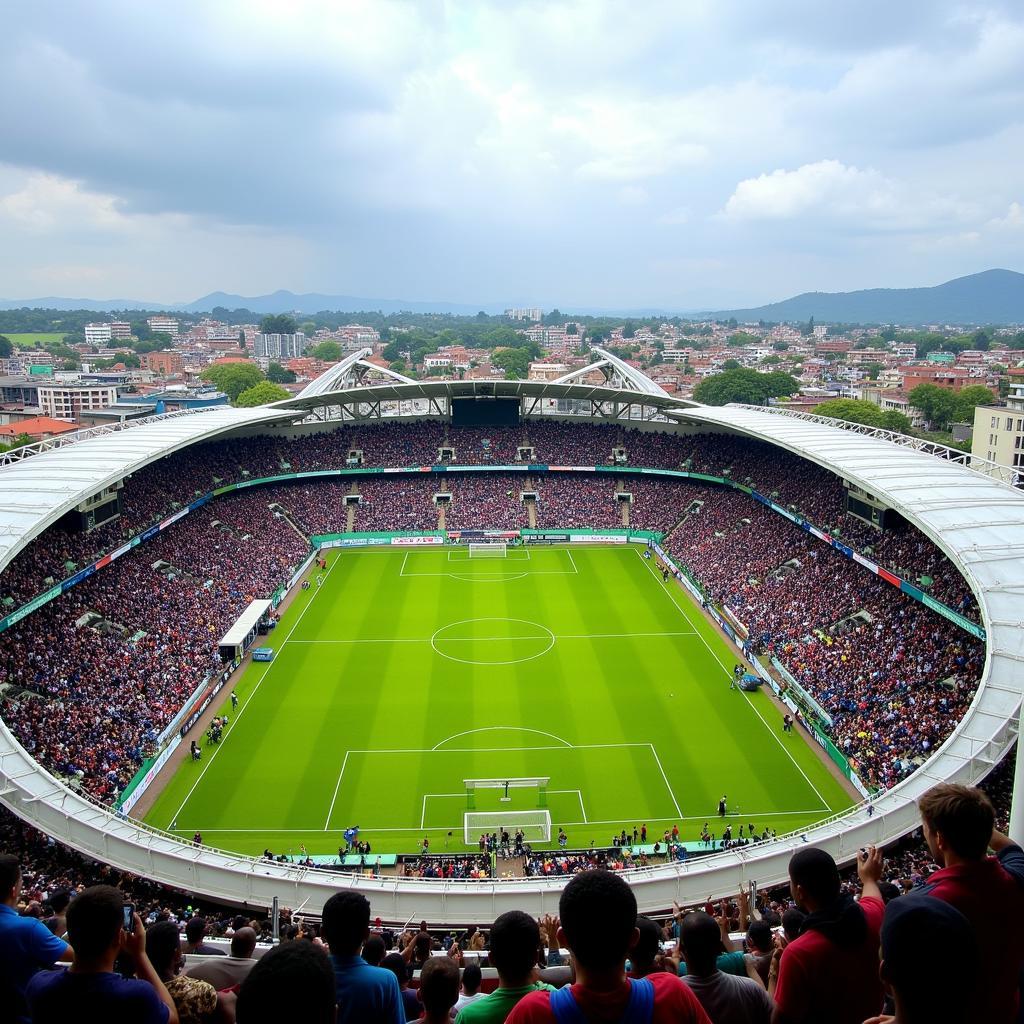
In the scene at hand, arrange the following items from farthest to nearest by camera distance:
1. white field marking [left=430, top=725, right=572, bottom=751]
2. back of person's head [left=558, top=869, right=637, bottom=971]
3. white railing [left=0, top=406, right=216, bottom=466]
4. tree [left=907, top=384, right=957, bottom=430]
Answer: tree [left=907, top=384, right=957, bottom=430] < white railing [left=0, top=406, right=216, bottom=466] < white field marking [left=430, top=725, right=572, bottom=751] < back of person's head [left=558, top=869, right=637, bottom=971]

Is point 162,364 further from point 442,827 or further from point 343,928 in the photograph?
point 343,928

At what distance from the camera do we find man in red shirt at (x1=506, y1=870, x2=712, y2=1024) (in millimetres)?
3148

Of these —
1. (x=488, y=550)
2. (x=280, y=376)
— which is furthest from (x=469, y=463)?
(x=280, y=376)

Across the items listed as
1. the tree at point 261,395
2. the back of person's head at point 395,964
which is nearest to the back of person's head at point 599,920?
the back of person's head at point 395,964

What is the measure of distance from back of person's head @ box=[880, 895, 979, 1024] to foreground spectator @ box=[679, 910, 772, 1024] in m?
1.11

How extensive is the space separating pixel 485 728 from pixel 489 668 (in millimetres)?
5234

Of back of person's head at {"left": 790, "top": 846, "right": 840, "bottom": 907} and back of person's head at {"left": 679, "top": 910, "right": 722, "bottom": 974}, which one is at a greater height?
back of person's head at {"left": 790, "top": 846, "right": 840, "bottom": 907}

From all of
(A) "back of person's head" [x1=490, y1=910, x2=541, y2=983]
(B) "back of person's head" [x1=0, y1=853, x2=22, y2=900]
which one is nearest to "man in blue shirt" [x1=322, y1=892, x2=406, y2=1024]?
(A) "back of person's head" [x1=490, y1=910, x2=541, y2=983]

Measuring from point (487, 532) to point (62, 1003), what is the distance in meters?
48.4

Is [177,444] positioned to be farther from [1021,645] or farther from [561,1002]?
[561,1002]

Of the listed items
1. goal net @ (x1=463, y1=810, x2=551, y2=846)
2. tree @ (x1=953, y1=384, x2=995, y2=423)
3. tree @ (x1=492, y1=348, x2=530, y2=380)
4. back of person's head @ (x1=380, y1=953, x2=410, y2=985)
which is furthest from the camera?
tree @ (x1=492, y1=348, x2=530, y2=380)

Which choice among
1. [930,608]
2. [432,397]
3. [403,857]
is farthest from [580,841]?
[432,397]

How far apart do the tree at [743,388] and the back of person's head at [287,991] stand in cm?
10963

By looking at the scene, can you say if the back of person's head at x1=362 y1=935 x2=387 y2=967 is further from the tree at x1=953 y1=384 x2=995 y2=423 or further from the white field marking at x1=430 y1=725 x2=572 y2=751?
the tree at x1=953 y1=384 x2=995 y2=423
